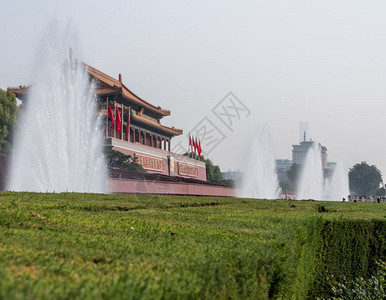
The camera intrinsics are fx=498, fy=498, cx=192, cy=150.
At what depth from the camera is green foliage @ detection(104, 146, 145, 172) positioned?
3259cm

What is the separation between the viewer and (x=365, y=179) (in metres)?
107

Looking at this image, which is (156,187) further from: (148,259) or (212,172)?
(212,172)

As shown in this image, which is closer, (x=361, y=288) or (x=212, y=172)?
(x=361, y=288)

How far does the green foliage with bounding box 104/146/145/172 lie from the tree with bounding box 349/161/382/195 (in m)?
82.0

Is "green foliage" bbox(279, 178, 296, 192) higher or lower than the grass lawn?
higher

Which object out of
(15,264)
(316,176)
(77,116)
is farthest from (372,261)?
(316,176)

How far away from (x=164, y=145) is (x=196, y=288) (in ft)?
167

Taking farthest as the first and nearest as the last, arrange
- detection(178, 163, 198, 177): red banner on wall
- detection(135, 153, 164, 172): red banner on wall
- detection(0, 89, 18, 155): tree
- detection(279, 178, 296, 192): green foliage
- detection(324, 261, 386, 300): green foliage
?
detection(279, 178, 296, 192): green foliage < detection(178, 163, 198, 177): red banner on wall < detection(135, 153, 164, 172): red banner on wall < detection(0, 89, 18, 155): tree < detection(324, 261, 386, 300): green foliage

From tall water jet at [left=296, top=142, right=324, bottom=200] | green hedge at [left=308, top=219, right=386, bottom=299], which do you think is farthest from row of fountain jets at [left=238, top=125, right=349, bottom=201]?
green hedge at [left=308, top=219, right=386, bottom=299]

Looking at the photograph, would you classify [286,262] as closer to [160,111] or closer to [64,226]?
[64,226]

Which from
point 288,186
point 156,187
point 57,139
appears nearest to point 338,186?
point 156,187

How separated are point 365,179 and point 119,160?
84.6 meters

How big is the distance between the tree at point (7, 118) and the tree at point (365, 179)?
86.9 m

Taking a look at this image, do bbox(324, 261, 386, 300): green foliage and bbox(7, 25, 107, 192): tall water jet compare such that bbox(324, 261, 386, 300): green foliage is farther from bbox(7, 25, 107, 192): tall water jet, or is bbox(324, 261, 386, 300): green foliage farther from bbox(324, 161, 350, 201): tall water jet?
bbox(324, 161, 350, 201): tall water jet
